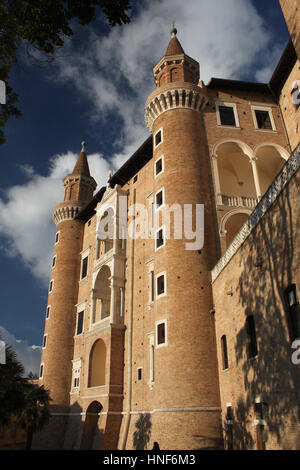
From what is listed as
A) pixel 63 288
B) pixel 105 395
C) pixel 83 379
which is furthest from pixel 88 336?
pixel 63 288

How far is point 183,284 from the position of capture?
19219 millimetres

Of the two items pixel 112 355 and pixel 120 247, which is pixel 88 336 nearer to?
pixel 112 355

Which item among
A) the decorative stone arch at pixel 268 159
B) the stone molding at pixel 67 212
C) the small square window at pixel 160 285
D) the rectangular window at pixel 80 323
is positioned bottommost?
the small square window at pixel 160 285

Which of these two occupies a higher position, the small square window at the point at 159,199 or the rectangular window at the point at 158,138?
the rectangular window at the point at 158,138

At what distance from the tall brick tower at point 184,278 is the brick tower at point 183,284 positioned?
0.13 feet

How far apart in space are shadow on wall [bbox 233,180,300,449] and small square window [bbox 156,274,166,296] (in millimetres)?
6296

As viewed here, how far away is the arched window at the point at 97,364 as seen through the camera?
86.8ft

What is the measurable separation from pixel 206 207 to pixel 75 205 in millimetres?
18924

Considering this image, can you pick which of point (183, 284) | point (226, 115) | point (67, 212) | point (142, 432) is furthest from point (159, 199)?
point (67, 212)

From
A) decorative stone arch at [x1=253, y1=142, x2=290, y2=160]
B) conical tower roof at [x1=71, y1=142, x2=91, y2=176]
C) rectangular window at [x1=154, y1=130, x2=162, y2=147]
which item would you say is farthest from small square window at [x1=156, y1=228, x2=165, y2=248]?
conical tower roof at [x1=71, y1=142, x2=91, y2=176]

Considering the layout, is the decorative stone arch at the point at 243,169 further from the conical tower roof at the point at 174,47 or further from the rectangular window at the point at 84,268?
the rectangular window at the point at 84,268

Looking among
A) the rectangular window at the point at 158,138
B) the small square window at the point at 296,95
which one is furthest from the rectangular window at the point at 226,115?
the rectangular window at the point at 158,138

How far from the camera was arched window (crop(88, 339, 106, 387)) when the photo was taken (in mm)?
26469

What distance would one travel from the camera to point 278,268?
37.1 ft
